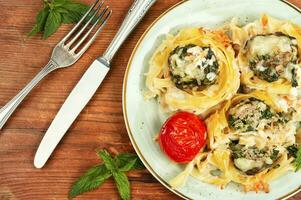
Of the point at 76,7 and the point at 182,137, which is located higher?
the point at 76,7

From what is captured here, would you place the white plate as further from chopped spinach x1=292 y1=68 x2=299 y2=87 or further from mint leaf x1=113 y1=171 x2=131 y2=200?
chopped spinach x1=292 y1=68 x2=299 y2=87

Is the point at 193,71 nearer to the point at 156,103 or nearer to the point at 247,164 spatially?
the point at 156,103

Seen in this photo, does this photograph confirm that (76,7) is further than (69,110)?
Yes

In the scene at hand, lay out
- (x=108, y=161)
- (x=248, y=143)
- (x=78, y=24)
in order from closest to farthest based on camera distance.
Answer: (x=248, y=143)
(x=108, y=161)
(x=78, y=24)

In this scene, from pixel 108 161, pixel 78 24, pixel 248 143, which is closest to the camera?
pixel 248 143

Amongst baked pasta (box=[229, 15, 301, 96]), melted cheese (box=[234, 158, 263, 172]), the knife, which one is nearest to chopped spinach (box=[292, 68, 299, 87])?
baked pasta (box=[229, 15, 301, 96])

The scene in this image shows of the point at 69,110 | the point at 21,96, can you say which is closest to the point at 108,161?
the point at 69,110

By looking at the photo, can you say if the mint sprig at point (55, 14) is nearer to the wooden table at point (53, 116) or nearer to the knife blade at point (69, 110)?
the wooden table at point (53, 116)
